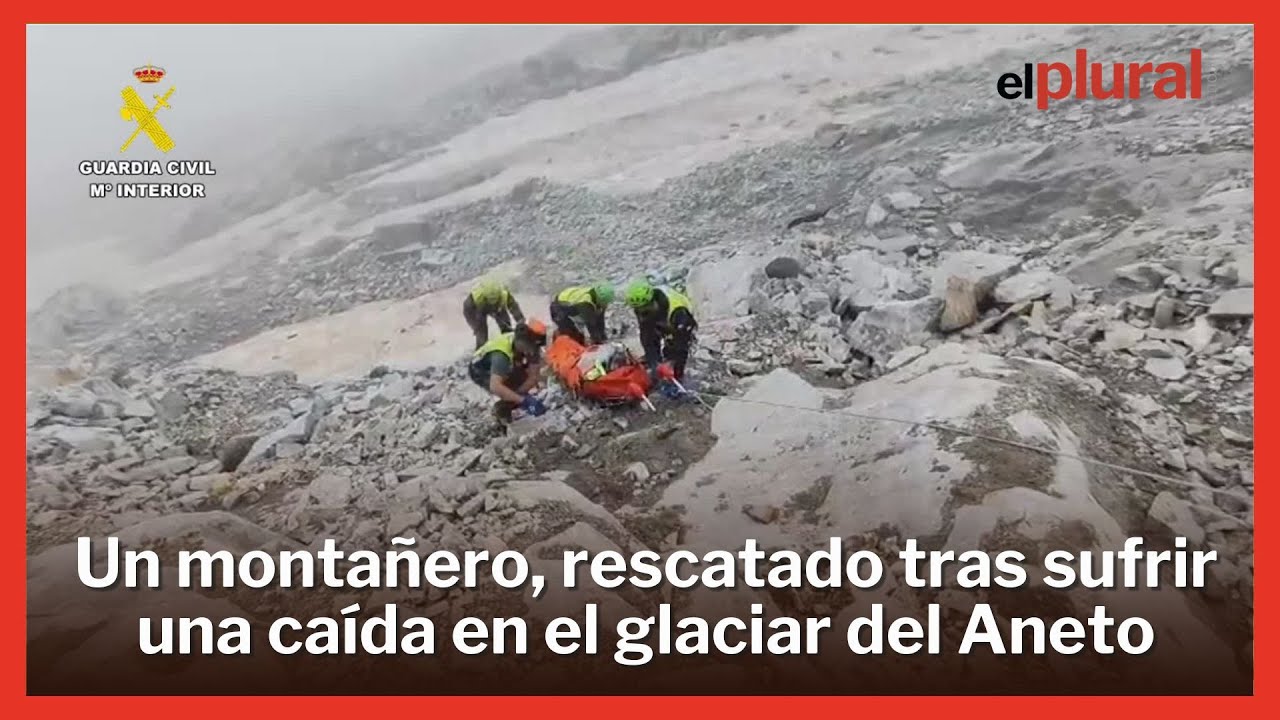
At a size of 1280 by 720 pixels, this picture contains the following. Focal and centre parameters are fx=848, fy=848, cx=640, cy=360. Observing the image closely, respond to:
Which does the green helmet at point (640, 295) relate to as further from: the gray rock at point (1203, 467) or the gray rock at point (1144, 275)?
Result: the gray rock at point (1203, 467)

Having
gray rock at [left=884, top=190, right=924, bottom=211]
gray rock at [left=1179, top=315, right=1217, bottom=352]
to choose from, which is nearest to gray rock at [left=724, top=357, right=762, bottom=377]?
gray rock at [left=884, top=190, right=924, bottom=211]

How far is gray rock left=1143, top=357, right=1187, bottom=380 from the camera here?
16.0 feet

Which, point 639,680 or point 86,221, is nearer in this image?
point 639,680

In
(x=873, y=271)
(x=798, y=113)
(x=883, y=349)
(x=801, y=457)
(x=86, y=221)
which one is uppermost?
(x=798, y=113)

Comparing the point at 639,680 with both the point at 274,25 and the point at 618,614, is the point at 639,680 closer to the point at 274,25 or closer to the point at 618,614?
the point at 618,614

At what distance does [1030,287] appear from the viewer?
555 centimetres

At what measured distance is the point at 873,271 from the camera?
601 centimetres


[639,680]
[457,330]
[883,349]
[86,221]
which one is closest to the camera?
[639,680]

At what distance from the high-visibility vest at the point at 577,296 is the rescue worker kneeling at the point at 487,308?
1.41ft

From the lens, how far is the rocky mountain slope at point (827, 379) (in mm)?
4422

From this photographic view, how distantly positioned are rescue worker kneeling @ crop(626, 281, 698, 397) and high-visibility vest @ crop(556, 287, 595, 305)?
35 cm

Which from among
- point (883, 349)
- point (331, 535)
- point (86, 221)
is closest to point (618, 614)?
point (331, 535)

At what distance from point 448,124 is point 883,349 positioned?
5.00 meters

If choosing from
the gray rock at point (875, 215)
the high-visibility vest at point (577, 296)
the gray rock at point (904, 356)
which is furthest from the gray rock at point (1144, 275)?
the high-visibility vest at point (577, 296)
